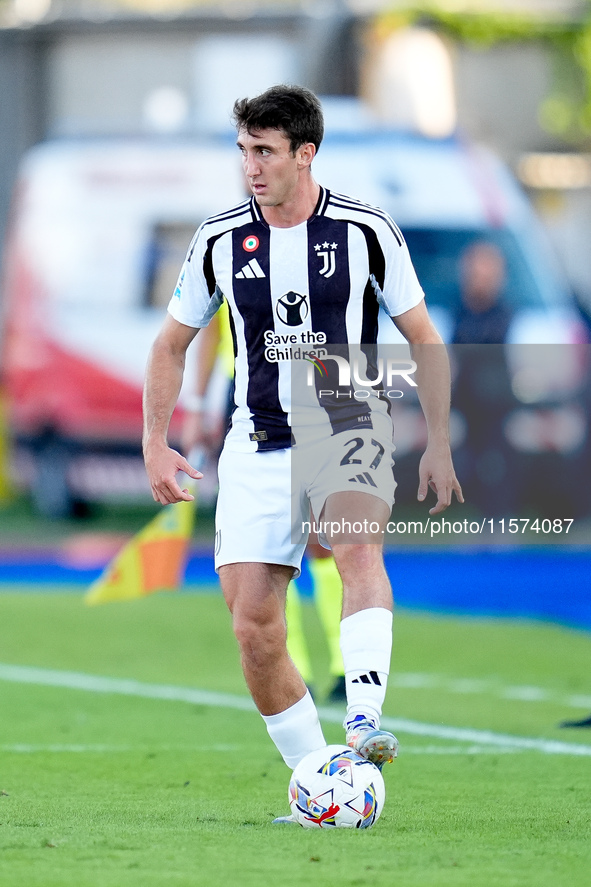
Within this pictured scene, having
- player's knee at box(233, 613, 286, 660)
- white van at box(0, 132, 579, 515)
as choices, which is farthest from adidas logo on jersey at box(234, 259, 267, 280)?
white van at box(0, 132, 579, 515)

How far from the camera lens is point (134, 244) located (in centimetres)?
1566

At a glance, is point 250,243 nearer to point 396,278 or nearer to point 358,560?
point 396,278

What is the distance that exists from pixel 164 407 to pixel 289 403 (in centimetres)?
38

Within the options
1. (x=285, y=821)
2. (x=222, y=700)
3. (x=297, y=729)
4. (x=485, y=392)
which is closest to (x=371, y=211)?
(x=297, y=729)

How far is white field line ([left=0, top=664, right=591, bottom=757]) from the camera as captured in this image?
20.8 feet

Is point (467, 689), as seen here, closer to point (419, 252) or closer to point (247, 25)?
point (419, 252)

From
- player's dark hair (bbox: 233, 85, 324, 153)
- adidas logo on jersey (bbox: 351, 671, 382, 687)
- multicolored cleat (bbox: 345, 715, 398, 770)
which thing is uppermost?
player's dark hair (bbox: 233, 85, 324, 153)

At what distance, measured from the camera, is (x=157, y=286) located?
15.6 meters

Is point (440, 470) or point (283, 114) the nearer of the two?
point (283, 114)

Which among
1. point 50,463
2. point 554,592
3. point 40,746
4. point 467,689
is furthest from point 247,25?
point 40,746

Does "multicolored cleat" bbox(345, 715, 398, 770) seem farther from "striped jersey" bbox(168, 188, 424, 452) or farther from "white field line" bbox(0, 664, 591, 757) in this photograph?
"white field line" bbox(0, 664, 591, 757)

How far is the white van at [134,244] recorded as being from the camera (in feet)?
50.1

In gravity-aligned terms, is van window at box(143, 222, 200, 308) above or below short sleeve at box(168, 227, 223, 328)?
below

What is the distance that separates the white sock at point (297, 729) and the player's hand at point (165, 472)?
0.67 m
